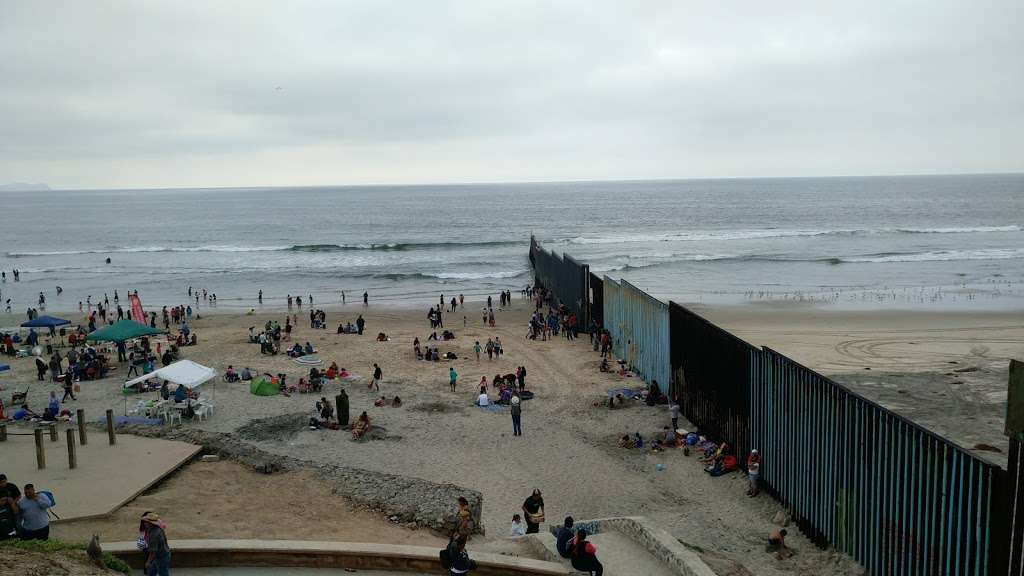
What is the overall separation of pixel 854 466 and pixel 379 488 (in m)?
7.74

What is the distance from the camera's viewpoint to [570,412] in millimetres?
20078

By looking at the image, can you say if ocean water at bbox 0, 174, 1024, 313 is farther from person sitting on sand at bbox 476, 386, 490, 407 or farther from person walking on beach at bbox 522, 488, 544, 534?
person walking on beach at bbox 522, 488, 544, 534

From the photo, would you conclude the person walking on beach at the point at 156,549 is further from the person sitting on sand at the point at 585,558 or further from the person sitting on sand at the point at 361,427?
the person sitting on sand at the point at 361,427

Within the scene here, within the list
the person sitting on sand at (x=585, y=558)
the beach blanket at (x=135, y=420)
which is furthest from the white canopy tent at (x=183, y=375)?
the person sitting on sand at (x=585, y=558)

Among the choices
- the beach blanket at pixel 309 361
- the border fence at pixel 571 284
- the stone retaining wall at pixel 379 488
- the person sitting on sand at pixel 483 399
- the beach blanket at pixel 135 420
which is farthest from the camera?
the border fence at pixel 571 284

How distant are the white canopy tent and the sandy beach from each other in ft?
3.89

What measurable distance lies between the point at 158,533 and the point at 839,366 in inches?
836

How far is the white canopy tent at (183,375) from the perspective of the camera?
1894 centimetres

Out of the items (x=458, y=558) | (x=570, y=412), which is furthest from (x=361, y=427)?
(x=458, y=558)

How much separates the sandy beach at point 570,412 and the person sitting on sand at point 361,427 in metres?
0.33

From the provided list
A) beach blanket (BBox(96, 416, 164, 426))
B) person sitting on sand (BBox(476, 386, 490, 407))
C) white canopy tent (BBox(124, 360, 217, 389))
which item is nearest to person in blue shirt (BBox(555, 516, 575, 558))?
person sitting on sand (BBox(476, 386, 490, 407))

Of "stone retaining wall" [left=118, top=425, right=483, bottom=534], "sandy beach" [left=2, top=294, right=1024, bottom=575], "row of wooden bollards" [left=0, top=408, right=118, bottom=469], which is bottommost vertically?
"sandy beach" [left=2, top=294, right=1024, bottom=575]

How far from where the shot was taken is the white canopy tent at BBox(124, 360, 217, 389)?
18.9 m

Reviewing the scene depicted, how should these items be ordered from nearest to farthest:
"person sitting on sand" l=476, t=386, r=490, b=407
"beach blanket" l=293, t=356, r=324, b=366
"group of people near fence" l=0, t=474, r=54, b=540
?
"group of people near fence" l=0, t=474, r=54, b=540
"person sitting on sand" l=476, t=386, r=490, b=407
"beach blanket" l=293, t=356, r=324, b=366
